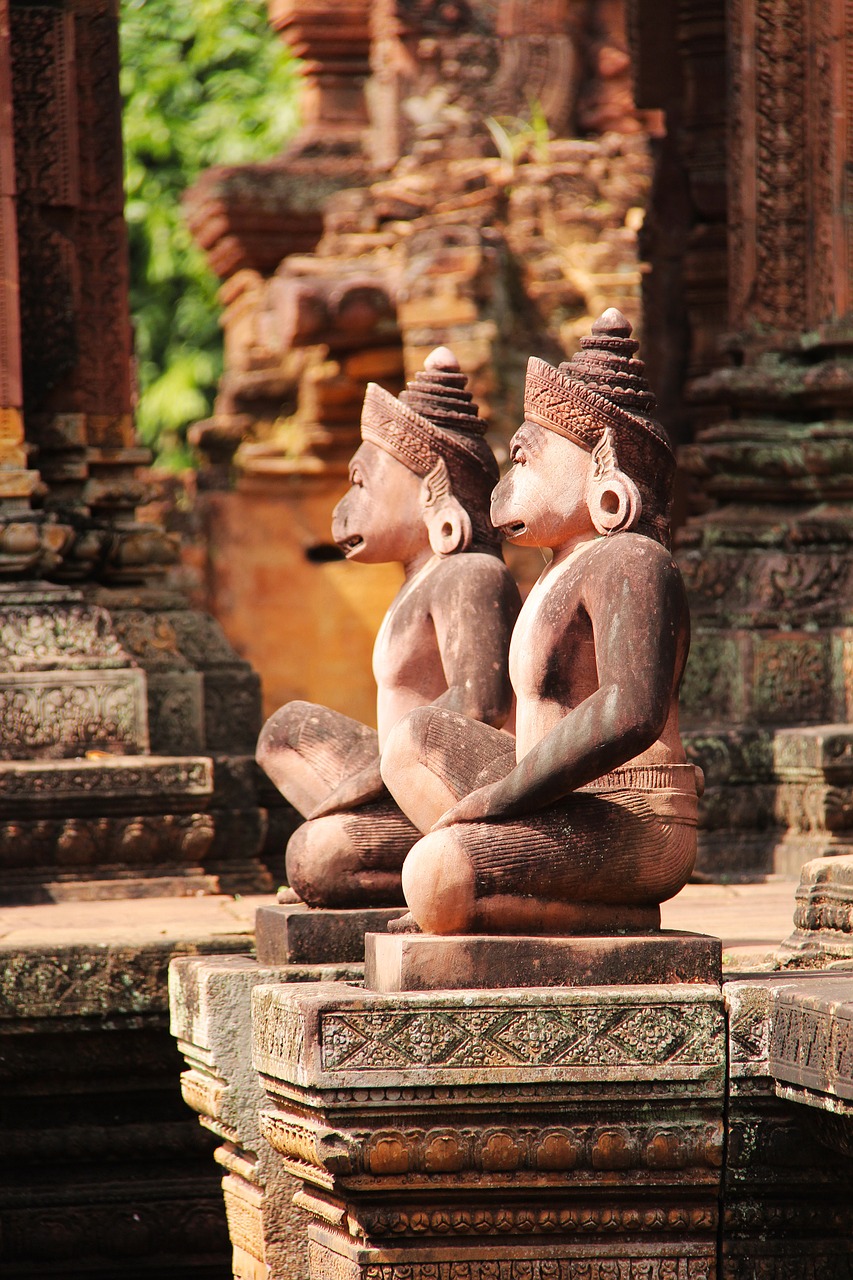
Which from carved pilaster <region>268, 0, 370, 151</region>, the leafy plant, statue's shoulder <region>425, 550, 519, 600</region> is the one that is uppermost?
carved pilaster <region>268, 0, 370, 151</region>

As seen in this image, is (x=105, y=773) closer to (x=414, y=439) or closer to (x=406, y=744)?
(x=414, y=439)

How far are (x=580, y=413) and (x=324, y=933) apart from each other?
1.20m

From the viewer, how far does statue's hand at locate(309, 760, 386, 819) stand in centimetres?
446

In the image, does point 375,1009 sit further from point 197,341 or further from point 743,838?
point 197,341

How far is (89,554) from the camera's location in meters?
7.96

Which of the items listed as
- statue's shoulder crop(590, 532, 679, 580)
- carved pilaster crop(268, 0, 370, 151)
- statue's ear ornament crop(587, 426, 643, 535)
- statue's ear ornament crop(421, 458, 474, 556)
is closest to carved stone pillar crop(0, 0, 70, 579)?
statue's ear ornament crop(421, 458, 474, 556)

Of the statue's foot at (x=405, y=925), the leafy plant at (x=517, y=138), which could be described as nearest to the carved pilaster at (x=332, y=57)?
the leafy plant at (x=517, y=138)

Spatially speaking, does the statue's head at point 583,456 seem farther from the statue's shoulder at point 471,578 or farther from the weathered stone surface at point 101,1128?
the weathered stone surface at point 101,1128

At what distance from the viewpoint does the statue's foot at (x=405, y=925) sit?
398 cm

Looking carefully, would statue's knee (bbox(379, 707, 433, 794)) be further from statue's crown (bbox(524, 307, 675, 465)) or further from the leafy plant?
the leafy plant

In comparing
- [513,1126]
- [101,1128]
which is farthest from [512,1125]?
[101,1128]

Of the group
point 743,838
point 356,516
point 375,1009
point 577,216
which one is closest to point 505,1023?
point 375,1009

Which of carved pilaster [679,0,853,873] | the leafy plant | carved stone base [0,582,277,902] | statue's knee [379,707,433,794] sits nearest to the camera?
statue's knee [379,707,433,794]

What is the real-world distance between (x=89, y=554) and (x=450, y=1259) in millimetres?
4698
